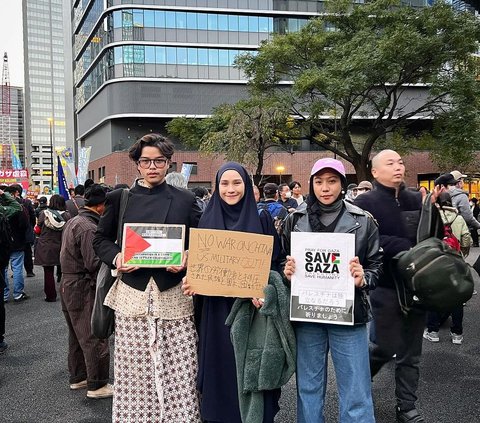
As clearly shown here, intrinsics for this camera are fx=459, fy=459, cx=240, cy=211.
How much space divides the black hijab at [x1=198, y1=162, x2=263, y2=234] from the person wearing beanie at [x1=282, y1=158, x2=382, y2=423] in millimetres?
324

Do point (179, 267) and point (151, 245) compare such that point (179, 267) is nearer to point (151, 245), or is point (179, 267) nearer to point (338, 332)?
point (151, 245)

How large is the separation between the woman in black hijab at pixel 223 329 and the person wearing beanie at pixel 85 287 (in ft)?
5.73

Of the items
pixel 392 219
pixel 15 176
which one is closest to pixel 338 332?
pixel 392 219

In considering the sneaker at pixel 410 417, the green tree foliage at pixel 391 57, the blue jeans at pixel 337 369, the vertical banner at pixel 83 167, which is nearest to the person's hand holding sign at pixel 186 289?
the blue jeans at pixel 337 369

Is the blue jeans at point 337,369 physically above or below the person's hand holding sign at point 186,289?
below

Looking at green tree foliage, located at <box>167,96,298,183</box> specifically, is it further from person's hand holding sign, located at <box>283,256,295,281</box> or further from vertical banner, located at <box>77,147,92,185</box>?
person's hand holding sign, located at <box>283,256,295,281</box>

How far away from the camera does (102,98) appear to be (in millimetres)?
45844

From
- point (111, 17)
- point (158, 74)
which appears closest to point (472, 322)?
point (158, 74)

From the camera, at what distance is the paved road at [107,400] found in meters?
4.03

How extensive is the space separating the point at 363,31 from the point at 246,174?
22.5 meters

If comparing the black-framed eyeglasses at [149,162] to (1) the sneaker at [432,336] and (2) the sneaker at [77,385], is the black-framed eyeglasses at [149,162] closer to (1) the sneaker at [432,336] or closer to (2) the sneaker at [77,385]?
(2) the sneaker at [77,385]

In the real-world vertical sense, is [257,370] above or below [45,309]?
above

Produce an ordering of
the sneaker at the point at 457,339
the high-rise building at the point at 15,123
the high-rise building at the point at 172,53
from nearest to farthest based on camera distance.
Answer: the sneaker at the point at 457,339 → the high-rise building at the point at 172,53 → the high-rise building at the point at 15,123

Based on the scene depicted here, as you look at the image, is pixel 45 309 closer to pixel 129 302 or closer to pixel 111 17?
pixel 129 302
